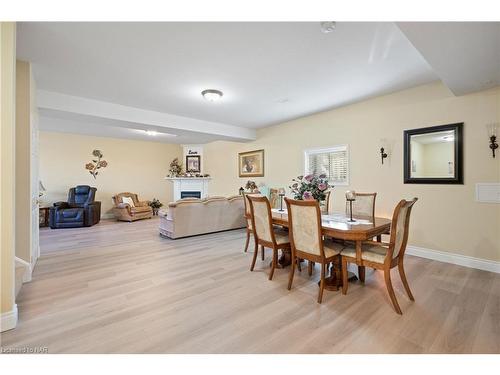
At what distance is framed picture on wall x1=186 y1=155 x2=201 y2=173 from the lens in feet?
28.6

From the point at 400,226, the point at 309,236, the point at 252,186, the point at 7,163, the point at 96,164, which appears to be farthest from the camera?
the point at 96,164

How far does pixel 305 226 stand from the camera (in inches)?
90.5

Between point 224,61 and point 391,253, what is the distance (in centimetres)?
268

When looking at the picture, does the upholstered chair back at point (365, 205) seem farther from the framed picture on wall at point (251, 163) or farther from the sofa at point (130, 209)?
the sofa at point (130, 209)

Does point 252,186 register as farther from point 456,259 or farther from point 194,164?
point 456,259

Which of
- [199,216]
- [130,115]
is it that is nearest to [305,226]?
[199,216]

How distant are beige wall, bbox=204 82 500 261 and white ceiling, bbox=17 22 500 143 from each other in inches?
13.8

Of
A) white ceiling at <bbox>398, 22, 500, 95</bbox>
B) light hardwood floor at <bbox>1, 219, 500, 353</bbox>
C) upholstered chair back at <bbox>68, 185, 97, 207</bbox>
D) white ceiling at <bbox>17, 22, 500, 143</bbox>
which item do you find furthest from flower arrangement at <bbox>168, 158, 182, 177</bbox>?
white ceiling at <bbox>398, 22, 500, 95</bbox>

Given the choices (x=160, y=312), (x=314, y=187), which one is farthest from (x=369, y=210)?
(x=160, y=312)

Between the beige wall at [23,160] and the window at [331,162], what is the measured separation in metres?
4.35

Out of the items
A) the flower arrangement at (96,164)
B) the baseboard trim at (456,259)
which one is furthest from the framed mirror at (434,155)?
the flower arrangement at (96,164)

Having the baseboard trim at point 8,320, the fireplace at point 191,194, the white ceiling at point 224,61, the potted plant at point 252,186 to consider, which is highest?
the white ceiling at point 224,61

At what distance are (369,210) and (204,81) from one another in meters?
3.00

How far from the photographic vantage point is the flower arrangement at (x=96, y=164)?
7164 millimetres
